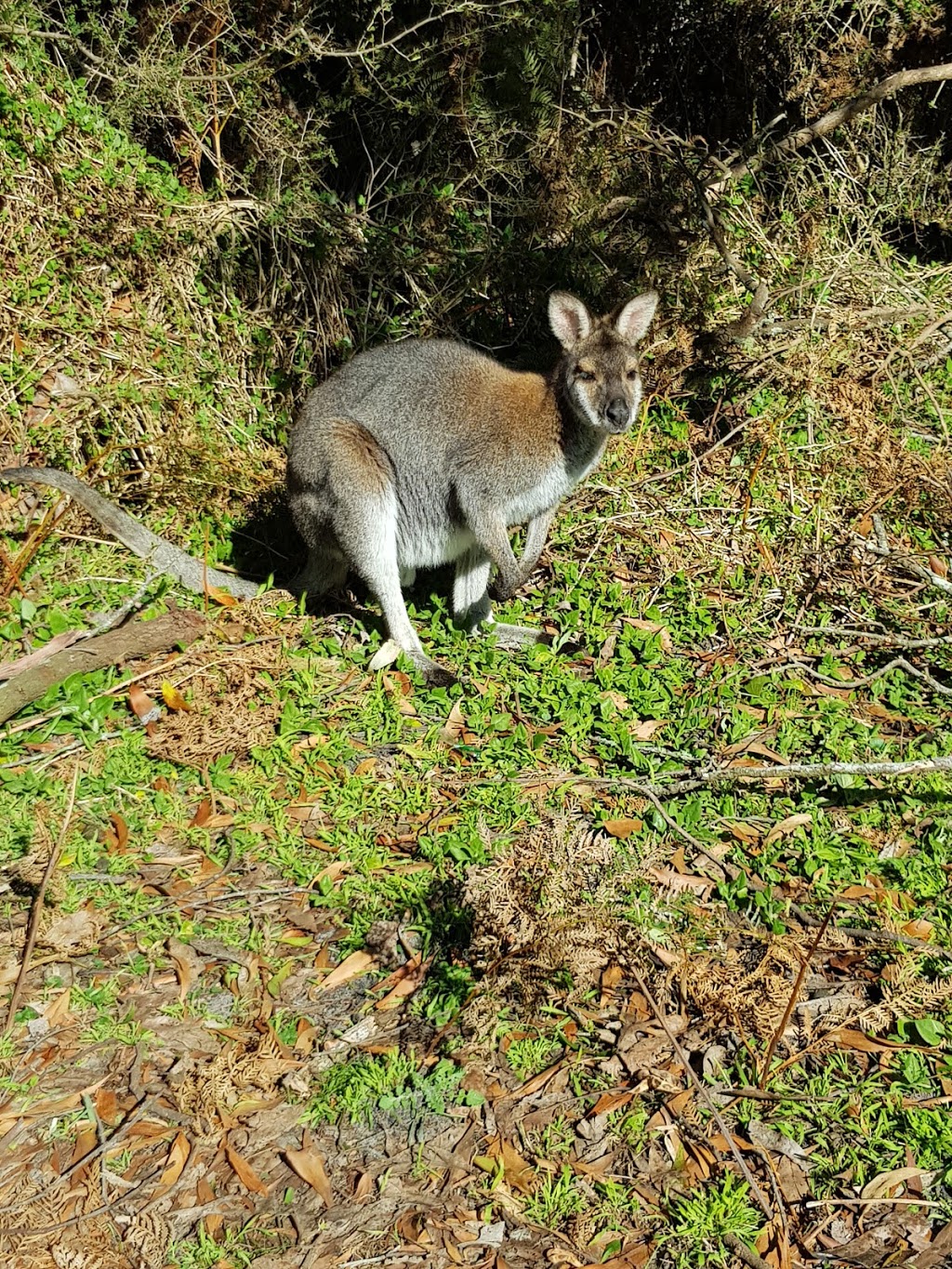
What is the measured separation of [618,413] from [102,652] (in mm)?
2590

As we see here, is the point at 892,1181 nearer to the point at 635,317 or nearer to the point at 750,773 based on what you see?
the point at 750,773

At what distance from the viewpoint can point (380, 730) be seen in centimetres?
477

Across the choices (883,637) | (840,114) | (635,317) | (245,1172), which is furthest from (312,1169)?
(840,114)

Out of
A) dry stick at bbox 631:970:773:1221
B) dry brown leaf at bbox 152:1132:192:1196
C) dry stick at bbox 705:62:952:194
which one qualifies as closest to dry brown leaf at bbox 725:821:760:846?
dry stick at bbox 631:970:773:1221

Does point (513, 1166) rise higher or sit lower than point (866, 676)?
higher

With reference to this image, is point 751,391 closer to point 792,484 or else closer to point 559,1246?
point 792,484

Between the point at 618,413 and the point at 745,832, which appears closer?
the point at 745,832

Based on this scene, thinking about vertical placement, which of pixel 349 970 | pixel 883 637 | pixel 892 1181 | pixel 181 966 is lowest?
pixel 883 637

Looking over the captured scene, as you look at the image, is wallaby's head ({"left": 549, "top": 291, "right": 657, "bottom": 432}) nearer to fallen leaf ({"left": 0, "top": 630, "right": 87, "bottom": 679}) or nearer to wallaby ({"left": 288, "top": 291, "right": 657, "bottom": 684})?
wallaby ({"left": 288, "top": 291, "right": 657, "bottom": 684})

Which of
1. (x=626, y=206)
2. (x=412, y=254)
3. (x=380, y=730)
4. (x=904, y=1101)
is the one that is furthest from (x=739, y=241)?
(x=904, y=1101)

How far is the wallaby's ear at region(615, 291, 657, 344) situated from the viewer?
515 cm

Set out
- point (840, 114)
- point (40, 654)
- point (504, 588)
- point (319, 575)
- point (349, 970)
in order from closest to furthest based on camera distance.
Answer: point (349, 970), point (40, 654), point (504, 588), point (319, 575), point (840, 114)

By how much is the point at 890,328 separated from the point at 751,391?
100 cm

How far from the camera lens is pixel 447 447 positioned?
524 cm
